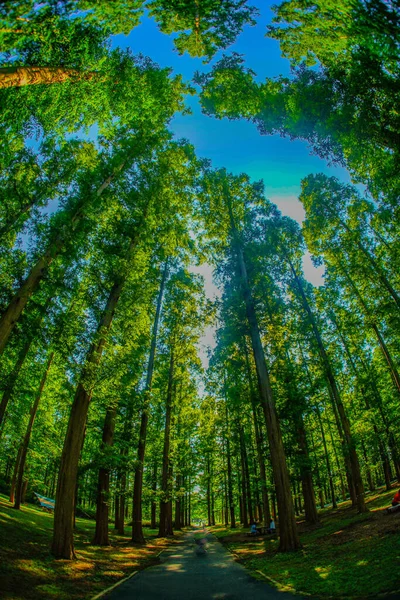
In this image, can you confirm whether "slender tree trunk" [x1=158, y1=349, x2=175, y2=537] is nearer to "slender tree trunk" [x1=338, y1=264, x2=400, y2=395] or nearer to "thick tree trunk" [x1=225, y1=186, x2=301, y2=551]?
"thick tree trunk" [x1=225, y1=186, x2=301, y2=551]

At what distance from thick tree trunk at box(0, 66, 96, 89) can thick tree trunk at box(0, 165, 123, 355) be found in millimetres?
3243

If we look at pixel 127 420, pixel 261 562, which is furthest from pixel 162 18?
pixel 127 420

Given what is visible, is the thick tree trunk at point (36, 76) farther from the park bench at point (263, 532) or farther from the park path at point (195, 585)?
the park bench at point (263, 532)

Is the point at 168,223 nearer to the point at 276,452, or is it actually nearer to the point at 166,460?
the point at 276,452

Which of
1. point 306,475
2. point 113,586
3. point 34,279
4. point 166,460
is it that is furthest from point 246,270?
point 166,460

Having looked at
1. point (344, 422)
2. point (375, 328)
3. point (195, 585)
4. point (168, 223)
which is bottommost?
point (195, 585)

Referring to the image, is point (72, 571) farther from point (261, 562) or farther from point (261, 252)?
point (261, 252)

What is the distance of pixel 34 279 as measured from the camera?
321 inches

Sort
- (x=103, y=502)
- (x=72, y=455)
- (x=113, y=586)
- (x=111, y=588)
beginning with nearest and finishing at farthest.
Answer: (x=111, y=588) < (x=113, y=586) < (x=72, y=455) < (x=103, y=502)

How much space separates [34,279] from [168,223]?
739 centimetres

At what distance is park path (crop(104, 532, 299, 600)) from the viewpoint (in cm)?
542

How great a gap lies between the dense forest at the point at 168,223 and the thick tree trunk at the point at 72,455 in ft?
0.14

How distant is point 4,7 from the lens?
5168 mm

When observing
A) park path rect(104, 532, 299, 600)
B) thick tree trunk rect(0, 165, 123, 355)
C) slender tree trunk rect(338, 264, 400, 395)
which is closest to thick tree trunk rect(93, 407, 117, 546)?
park path rect(104, 532, 299, 600)
